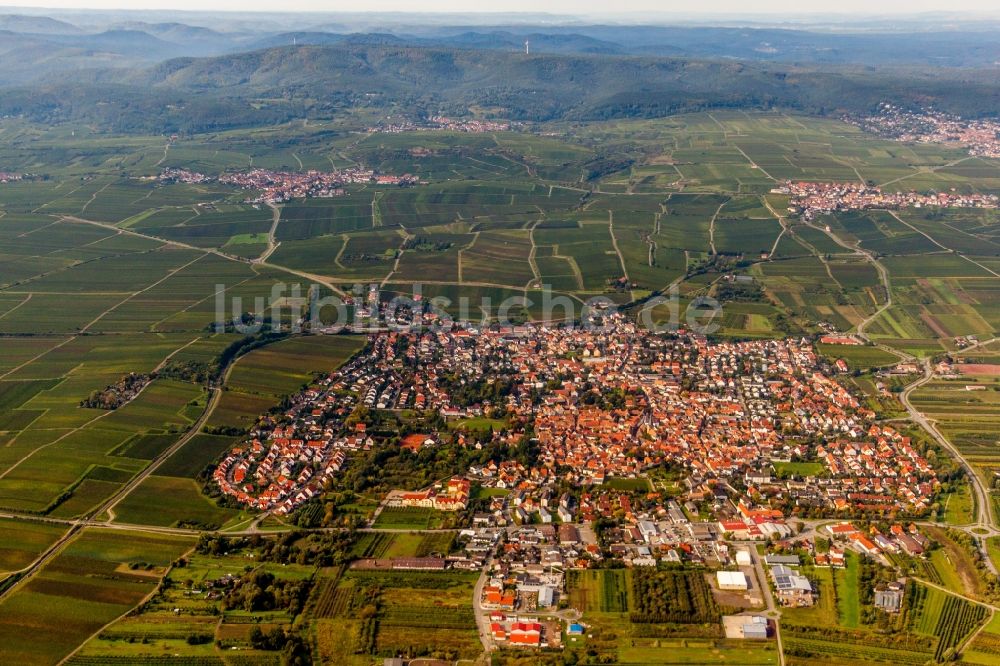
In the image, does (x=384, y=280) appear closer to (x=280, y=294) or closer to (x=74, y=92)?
(x=280, y=294)

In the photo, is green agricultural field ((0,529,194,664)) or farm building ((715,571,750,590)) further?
farm building ((715,571,750,590))

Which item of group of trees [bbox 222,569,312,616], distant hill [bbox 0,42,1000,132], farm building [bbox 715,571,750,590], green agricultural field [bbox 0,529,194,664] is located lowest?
green agricultural field [bbox 0,529,194,664]

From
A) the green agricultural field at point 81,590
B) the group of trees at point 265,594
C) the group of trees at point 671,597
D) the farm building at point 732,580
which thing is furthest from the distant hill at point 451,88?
the farm building at point 732,580

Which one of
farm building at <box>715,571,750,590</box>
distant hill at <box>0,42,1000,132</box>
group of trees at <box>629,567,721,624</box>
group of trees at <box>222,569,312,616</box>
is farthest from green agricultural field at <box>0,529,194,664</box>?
distant hill at <box>0,42,1000,132</box>

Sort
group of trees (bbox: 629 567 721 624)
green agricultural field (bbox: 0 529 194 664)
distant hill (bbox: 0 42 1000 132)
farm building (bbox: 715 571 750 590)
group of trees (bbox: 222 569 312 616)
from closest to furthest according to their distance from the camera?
green agricultural field (bbox: 0 529 194 664) → group of trees (bbox: 629 567 721 624) → group of trees (bbox: 222 569 312 616) → farm building (bbox: 715 571 750 590) → distant hill (bbox: 0 42 1000 132)

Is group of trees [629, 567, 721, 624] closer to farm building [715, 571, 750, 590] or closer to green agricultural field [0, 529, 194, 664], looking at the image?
farm building [715, 571, 750, 590]

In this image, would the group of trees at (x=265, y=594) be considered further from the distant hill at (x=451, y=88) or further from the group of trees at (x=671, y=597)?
the distant hill at (x=451, y=88)

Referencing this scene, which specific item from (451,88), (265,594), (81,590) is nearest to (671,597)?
(265,594)

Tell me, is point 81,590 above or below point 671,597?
below

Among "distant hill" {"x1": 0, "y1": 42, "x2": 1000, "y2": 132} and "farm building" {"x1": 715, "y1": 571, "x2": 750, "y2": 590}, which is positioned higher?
"distant hill" {"x1": 0, "y1": 42, "x2": 1000, "y2": 132}

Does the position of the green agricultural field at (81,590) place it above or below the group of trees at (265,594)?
below

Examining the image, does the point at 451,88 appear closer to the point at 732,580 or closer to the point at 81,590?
the point at 81,590
